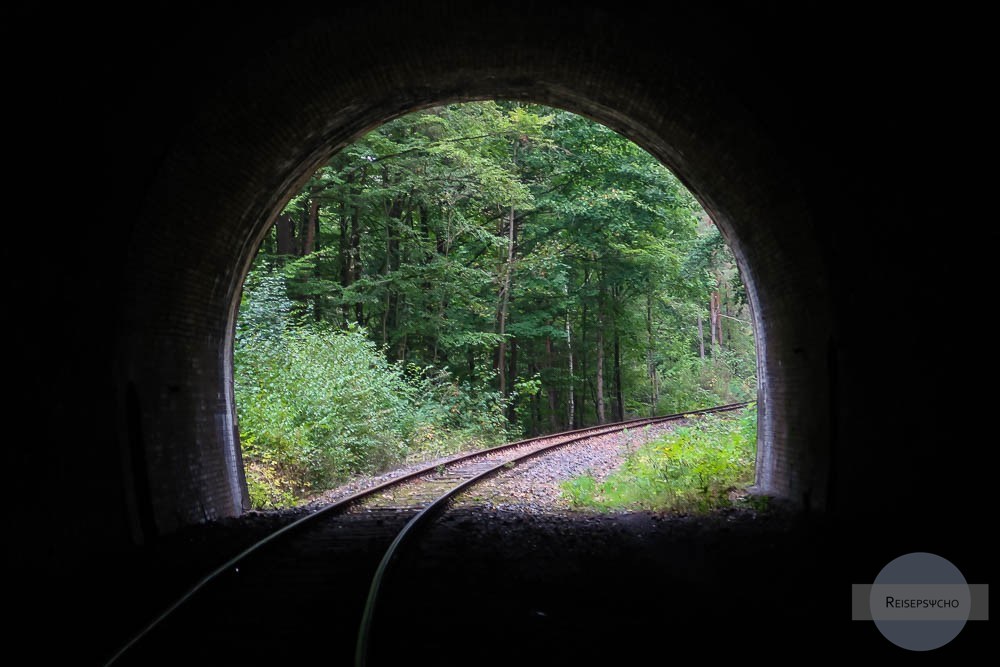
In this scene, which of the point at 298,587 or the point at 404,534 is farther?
the point at 404,534

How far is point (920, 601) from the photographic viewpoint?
4.40 meters

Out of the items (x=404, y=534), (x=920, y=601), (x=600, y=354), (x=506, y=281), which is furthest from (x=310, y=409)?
(x=600, y=354)

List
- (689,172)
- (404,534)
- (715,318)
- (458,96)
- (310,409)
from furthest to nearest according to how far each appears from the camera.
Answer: (715,318) < (310,409) < (458,96) < (689,172) < (404,534)

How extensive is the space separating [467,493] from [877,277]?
244 inches

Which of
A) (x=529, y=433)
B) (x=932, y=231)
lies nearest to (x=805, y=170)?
(x=932, y=231)

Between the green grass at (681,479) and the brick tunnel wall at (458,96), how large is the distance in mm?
869

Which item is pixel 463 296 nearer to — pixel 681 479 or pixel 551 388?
pixel 551 388

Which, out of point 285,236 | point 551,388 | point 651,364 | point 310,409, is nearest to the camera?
point 310,409

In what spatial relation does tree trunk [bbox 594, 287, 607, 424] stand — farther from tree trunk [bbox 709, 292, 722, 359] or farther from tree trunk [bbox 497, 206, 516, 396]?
tree trunk [bbox 709, 292, 722, 359]

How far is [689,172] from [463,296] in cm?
1250

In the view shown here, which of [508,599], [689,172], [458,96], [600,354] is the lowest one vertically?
[508,599]

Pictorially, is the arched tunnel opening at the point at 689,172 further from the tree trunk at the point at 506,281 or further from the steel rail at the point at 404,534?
the tree trunk at the point at 506,281

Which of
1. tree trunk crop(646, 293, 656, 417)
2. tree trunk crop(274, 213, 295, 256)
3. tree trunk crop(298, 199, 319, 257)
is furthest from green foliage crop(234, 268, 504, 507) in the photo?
tree trunk crop(646, 293, 656, 417)

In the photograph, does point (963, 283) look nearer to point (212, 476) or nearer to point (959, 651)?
point (959, 651)
